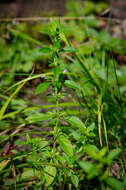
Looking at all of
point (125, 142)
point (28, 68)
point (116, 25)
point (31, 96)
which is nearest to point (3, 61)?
point (28, 68)

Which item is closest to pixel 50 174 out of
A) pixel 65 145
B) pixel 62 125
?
pixel 65 145

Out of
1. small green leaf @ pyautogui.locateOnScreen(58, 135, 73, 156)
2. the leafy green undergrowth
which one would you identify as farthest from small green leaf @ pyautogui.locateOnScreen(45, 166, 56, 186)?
small green leaf @ pyautogui.locateOnScreen(58, 135, 73, 156)

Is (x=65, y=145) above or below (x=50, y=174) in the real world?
above

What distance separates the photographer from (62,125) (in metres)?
1.17

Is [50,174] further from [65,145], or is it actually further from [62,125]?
[62,125]

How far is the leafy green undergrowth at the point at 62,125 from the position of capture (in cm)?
77

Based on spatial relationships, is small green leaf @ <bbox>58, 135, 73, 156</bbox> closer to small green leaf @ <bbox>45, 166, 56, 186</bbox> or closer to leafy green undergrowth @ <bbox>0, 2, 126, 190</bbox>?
leafy green undergrowth @ <bbox>0, 2, 126, 190</bbox>

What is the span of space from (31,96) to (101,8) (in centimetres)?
195

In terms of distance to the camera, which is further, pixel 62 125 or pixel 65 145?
pixel 62 125

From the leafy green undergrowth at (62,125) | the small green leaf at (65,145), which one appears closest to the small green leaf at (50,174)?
the leafy green undergrowth at (62,125)

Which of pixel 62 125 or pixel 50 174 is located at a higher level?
pixel 62 125

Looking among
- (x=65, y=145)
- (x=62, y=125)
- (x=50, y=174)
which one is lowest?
(x=50, y=174)

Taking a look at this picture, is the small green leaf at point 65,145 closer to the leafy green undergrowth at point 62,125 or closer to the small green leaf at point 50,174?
the leafy green undergrowth at point 62,125

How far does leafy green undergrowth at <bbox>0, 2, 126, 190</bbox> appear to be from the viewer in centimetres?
77
